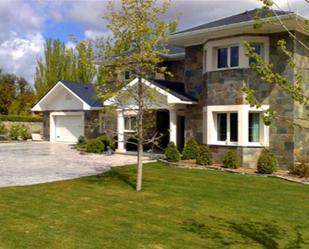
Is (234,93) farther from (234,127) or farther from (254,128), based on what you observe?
(254,128)

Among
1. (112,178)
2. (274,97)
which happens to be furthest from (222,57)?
(112,178)

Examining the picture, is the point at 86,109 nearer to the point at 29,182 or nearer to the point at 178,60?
the point at 178,60

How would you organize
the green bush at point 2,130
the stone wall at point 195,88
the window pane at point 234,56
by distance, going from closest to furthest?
the window pane at point 234,56
the stone wall at point 195,88
the green bush at point 2,130

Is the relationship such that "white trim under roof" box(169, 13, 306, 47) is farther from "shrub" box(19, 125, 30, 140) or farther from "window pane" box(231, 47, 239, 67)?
"shrub" box(19, 125, 30, 140)

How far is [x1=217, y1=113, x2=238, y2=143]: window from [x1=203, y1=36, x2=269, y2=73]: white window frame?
84.9 inches

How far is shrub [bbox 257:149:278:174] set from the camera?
1561cm

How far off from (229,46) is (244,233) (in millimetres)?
11914

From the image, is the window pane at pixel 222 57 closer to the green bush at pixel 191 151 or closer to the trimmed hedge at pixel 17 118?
the green bush at pixel 191 151

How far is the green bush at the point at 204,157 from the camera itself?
57.2 feet

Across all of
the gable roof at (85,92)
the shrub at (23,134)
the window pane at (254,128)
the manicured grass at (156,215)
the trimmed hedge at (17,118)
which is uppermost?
the gable roof at (85,92)

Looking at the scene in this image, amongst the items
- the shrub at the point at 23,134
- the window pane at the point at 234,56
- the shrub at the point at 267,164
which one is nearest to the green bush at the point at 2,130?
the shrub at the point at 23,134

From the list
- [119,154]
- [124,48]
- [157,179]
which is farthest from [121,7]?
[119,154]

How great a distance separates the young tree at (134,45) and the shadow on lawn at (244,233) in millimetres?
4217

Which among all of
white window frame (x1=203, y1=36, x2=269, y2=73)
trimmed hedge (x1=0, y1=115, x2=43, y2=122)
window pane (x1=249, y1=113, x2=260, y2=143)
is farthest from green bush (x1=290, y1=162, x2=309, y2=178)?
trimmed hedge (x1=0, y1=115, x2=43, y2=122)
